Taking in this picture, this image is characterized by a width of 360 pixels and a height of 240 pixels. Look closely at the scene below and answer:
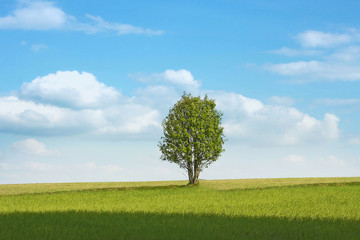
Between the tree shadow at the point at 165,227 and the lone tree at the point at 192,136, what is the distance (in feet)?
80.0

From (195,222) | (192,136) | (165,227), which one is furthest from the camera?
(192,136)

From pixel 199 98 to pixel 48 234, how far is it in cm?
3417

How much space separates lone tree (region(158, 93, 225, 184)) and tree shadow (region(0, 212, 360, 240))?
960 inches

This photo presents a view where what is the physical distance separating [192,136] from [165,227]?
2980cm

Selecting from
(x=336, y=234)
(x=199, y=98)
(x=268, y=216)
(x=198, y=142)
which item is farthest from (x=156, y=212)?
(x=199, y=98)

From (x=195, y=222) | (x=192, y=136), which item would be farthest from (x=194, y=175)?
(x=195, y=222)

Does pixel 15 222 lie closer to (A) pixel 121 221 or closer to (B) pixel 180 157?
(A) pixel 121 221

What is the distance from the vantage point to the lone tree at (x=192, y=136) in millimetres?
46344

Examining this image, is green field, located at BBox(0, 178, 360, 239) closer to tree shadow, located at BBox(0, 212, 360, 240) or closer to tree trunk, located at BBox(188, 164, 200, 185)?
tree shadow, located at BBox(0, 212, 360, 240)

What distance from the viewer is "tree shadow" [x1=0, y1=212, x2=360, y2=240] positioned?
611 inches

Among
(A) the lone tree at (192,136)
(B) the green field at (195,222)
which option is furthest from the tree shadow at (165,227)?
(A) the lone tree at (192,136)

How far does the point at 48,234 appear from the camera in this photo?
15891 mm

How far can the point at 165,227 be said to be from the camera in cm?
1739

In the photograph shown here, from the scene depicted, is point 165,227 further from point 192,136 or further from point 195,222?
point 192,136
